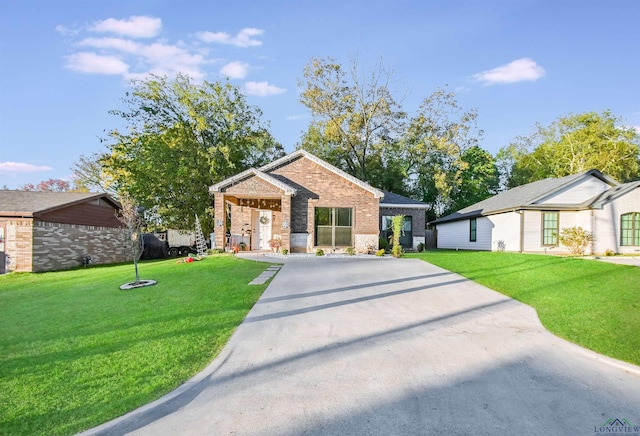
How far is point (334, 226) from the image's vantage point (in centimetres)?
1750

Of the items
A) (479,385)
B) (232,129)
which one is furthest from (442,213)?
(479,385)

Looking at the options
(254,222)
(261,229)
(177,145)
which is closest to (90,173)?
(177,145)

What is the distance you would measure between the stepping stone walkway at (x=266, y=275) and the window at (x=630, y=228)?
17.9 metres

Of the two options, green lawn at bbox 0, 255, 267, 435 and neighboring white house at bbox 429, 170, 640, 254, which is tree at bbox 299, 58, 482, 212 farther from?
green lawn at bbox 0, 255, 267, 435

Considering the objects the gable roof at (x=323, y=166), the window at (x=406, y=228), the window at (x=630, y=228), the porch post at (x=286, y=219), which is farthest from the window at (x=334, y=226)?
the window at (x=630, y=228)

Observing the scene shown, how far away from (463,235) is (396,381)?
2180 cm

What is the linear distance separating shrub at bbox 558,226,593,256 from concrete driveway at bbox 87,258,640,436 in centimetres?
1355

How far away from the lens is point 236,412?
322cm

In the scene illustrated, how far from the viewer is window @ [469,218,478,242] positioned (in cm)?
2203

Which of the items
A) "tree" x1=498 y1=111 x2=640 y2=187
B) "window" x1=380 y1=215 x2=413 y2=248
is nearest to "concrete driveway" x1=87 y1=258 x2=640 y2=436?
"window" x1=380 y1=215 x2=413 y2=248

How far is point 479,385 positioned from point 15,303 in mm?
10747

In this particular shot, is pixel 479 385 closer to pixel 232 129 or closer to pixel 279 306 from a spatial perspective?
pixel 279 306

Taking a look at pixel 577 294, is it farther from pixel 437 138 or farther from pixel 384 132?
pixel 384 132

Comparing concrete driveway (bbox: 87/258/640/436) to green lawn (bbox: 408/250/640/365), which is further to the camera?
green lawn (bbox: 408/250/640/365)
